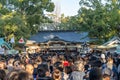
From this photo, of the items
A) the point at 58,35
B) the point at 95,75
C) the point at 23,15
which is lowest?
the point at 58,35

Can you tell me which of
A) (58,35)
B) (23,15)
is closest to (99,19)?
(23,15)

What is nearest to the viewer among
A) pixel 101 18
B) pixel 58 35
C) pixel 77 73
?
pixel 77 73

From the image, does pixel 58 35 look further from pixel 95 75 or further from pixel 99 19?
pixel 95 75

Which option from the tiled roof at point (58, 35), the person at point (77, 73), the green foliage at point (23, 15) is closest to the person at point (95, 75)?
the person at point (77, 73)

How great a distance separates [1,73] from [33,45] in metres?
53.2

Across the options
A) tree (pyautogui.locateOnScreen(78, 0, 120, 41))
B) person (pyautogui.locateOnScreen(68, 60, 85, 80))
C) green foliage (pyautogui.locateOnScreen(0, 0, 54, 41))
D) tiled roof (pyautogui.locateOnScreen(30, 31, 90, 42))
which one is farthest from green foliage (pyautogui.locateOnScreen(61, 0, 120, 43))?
person (pyautogui.locateOnScreen(68, 60, 85, 80))

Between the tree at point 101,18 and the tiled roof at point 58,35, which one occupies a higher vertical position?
the tree at point 101,18

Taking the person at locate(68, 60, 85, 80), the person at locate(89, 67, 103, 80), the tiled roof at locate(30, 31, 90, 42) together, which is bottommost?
the tiled roof at locate(30, 31, 90, 42)

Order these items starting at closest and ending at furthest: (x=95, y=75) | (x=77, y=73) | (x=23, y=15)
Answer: (x=95, y=75), (x=77, y=73), (x=23, y=15)

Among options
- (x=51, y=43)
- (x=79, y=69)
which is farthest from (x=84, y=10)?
(x=79, y=69)

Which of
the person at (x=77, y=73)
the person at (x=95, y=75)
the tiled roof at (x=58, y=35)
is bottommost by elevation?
the tiled roof at (x=58, y=35)

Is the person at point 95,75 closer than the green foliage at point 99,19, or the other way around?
the person at point 95,75

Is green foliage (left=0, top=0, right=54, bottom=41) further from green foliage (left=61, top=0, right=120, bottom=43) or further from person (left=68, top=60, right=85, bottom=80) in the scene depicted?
person (left=68, top=60, right=85, bottom=80)

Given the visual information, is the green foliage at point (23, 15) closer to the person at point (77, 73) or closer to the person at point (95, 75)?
the person at point (77, 73)
